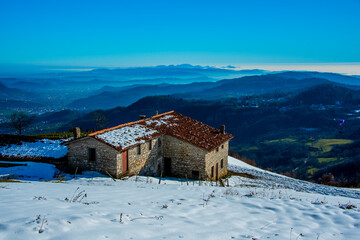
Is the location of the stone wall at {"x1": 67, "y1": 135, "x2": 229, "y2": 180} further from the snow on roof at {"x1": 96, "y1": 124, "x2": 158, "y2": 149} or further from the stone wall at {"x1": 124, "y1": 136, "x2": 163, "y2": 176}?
the snow on roof at {"x1": 96, "y1": 124, "x2": 158, "y2": 149}

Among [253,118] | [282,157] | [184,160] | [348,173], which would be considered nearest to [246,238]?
[184,160]

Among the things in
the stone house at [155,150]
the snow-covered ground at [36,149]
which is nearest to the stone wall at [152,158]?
Result: the stone house at [155,150]

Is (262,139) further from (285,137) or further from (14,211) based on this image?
(14,211)

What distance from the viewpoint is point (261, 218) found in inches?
341

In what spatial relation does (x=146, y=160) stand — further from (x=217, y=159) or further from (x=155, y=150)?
(x=217, y=159)

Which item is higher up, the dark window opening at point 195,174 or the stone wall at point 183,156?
the stone wall at point 183,156

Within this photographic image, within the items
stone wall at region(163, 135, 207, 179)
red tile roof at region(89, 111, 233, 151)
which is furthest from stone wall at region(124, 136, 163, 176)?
stone wall at region(163, 135, 207, 179)

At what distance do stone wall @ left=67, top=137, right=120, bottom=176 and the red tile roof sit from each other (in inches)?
20.3

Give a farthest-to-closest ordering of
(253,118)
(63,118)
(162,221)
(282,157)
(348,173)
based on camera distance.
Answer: (63,118), (253,118), (282,157), (348,173), (162,221)

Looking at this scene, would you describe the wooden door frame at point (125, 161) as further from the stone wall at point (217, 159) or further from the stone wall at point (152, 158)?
the stone wall at point (217, 159)

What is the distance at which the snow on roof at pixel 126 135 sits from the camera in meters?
21.3

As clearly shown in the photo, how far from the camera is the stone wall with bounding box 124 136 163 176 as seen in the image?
22087mm

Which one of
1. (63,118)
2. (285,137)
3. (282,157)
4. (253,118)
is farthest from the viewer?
(63,118)

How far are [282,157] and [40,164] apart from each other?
290 ft
